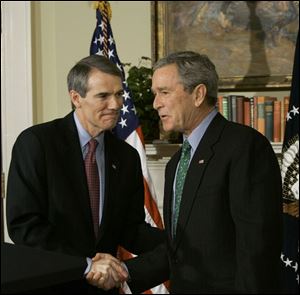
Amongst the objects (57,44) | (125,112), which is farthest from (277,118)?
A: (57,44)

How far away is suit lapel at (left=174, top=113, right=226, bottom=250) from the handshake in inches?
10.1

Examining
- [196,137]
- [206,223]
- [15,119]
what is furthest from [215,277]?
[15,119]

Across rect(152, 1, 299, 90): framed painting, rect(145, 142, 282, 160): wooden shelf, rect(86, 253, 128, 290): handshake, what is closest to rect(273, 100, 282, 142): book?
rect(152, 1, 299, 90): framed painting

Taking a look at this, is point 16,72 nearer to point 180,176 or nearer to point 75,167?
point 75,167

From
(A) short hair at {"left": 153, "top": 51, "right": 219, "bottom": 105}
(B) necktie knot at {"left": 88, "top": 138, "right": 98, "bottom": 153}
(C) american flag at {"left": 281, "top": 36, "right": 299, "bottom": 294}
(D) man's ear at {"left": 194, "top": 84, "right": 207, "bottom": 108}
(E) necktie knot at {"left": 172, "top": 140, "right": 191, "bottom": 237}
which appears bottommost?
(C) american flag at {"left": 281, "top": 36, "right": 299, "bottom": 294}

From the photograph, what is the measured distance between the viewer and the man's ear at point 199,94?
8.33 feet

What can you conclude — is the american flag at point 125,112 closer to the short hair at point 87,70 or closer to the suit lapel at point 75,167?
the short hair at point 87,70

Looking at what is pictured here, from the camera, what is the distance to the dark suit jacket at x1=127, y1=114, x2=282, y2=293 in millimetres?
2230

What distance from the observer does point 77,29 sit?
5414 millimetres

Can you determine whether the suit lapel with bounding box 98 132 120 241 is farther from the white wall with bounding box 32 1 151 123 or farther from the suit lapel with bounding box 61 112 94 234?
the white wall with bounding box 32 1 151 123

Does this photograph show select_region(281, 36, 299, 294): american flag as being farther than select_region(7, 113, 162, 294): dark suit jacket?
Yes

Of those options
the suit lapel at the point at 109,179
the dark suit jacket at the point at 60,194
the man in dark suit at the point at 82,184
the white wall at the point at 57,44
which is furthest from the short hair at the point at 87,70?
the white wall at the point at 57,44

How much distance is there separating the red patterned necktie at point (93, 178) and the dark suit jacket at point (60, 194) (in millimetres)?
39

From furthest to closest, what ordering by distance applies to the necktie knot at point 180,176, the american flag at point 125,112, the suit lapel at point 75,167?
the american flag at point 125,112 → the suit lapel at point 75,167 → the necktie knot at point 180,176
